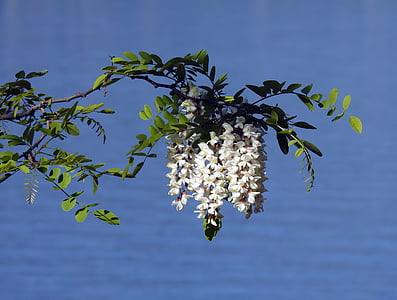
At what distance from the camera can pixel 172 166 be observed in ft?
3.28

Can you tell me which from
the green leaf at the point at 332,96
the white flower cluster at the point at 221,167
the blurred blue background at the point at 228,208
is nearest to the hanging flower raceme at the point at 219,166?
the white flower cluster at the point at 221,167

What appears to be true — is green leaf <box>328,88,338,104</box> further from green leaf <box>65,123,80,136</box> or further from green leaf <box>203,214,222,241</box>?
green leaf <box>65,123,80,136</box>

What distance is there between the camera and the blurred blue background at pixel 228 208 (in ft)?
11.3

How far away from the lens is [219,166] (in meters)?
0.99

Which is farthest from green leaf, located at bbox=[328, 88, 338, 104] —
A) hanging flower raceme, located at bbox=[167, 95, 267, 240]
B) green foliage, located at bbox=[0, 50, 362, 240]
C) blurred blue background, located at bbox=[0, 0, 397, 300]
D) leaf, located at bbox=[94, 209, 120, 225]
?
blurred blue background, located at bbox=[0, 0, 397, 300]

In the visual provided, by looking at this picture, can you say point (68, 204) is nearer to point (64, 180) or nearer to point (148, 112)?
point (64, 180)

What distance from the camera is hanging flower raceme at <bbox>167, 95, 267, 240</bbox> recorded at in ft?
3.20

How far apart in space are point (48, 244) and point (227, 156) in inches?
119

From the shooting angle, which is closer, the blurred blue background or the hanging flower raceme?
the hanging flower raceme

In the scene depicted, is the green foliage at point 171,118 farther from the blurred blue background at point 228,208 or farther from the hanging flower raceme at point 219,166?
the blurred blue background at point 228,208

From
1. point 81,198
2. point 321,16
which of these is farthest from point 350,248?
point 321,16

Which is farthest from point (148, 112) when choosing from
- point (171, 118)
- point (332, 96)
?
point (332, 96)

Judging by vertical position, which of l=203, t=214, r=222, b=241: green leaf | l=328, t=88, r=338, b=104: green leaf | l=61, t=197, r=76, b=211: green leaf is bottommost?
l=203, t=214, r=222, b=241: green leaf

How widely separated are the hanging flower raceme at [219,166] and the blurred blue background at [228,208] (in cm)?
231
